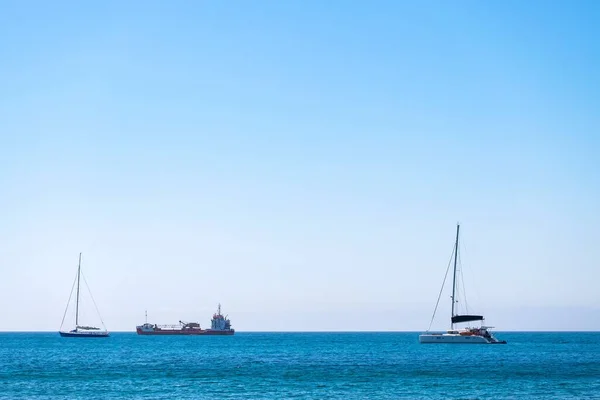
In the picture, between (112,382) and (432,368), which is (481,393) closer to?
(432,368)

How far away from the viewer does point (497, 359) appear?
103625 millimetres

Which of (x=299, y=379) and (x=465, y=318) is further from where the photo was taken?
(x=465, y=318)

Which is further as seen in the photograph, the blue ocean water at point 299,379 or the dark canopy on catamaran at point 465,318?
the dark canopy on catamaran at point 465,318

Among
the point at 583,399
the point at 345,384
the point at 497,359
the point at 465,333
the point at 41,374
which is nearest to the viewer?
the point at 583,399

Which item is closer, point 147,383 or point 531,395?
point 531,395

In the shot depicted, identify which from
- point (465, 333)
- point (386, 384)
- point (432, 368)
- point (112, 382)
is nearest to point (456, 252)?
point (465, 333)

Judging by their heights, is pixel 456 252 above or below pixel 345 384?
above

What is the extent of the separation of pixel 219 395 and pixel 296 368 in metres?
29.0

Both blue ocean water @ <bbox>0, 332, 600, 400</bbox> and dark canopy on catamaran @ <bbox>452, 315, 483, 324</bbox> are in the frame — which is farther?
dark canopy on catamaran @ <bbox>452, 315, 483, 324</bbox>

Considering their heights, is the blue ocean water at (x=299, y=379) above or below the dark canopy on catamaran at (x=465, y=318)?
below

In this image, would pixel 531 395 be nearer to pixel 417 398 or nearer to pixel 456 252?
pixel 417 398

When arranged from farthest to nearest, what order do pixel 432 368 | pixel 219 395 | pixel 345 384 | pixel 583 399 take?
pixel 432 368, pixel 345 384, pixel 219 395, pixel 583 399

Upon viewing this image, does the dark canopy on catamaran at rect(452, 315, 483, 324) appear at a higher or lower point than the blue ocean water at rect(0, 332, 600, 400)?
higher

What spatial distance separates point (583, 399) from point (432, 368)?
31255mm
